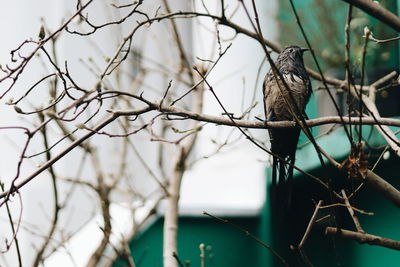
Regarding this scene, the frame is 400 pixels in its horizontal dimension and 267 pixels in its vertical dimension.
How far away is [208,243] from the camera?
18.5ft

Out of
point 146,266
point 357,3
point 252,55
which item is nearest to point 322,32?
point 252,55

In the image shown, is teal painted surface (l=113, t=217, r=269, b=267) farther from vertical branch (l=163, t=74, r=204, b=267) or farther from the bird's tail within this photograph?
the bird's tail

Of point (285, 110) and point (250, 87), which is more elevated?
point (250, 87)

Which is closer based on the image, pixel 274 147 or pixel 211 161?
pixel 274 147

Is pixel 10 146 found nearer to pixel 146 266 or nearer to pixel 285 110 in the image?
pixel 146 266

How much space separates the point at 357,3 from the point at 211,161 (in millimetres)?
4331

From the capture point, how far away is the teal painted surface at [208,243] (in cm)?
552

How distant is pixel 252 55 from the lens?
5.97 meters

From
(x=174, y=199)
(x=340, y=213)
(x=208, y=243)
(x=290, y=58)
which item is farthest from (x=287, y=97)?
(x=208, y=243)

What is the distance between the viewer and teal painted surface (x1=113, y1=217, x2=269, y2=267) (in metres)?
5.52

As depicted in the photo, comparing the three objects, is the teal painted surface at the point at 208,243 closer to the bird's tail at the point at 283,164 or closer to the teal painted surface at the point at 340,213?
the teal painted surface at the point at 340,213

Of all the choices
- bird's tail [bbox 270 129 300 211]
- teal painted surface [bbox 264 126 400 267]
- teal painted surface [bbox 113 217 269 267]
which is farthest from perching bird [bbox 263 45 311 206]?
teal painted surface [bbox 113 217 269 267]

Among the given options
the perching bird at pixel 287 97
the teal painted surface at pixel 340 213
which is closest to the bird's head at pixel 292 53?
the perching bird at pixel 287 97

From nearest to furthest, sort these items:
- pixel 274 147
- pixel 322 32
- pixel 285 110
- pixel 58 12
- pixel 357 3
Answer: pixel 357 3 → pixel 274 147 → pixel 285 110 → pixel 322 32 → pixel 58 12
